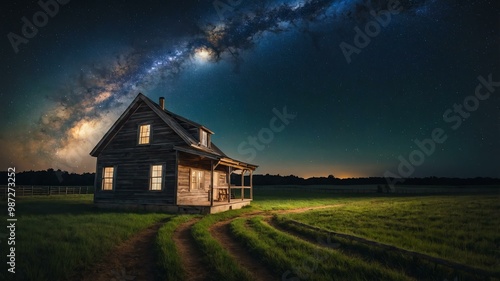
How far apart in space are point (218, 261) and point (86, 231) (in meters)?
5.83

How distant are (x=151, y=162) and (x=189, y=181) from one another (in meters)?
2.90

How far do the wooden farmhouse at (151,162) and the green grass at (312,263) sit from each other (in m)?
9.88

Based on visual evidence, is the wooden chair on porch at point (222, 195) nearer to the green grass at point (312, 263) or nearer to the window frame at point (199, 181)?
the window frame at point (199, 181)

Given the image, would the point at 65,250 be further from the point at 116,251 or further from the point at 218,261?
the point at 218,261

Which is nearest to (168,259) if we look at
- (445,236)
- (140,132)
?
(445,236)

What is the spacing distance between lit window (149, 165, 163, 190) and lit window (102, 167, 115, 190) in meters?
3.39

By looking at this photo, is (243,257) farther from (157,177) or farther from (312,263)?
(157,177)

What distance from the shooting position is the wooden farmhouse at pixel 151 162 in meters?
18.7

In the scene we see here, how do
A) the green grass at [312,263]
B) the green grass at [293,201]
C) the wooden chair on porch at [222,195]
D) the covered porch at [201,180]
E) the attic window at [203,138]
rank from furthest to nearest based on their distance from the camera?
the wooden chair on porch at [222,195], the green grass at [293,201], the attic window at [203,138], the covered porch at [201,180], the green grass at [312,263]

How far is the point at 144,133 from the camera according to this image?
20266 mm

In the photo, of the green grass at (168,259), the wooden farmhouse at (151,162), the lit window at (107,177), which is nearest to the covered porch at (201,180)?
the wooden farmhouse at (151,162)

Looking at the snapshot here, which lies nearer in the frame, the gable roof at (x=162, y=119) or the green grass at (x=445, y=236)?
the green grass at (x=445, y=236)

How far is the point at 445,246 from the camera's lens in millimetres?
8125

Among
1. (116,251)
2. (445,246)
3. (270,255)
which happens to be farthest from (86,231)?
(445,246)
